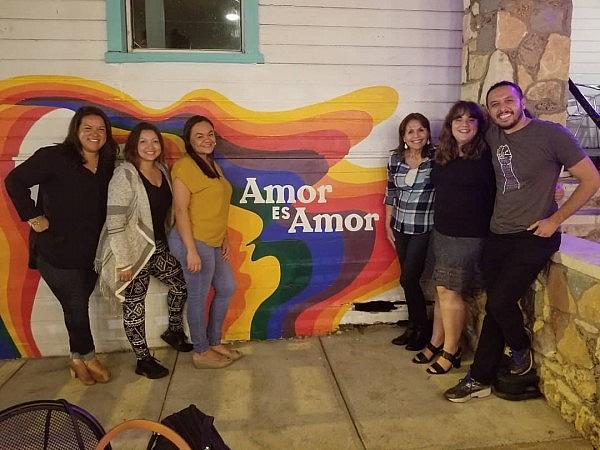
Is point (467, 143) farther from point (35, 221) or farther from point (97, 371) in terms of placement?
point (97, 371)

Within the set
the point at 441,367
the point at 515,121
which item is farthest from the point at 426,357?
the point at 515,121

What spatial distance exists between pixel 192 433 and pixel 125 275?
1.76 metres

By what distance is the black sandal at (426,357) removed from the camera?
12.0ft

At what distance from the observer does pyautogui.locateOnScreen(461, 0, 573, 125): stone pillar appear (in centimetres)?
353

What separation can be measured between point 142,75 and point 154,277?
144cm

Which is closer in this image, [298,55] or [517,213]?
[517,213]

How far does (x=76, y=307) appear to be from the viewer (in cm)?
332

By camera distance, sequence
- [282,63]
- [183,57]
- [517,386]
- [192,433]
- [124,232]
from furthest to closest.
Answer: [282,63] < [183,57] < [124,232] < [517,386] < [192,433]

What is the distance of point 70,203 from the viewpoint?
320 centimetres

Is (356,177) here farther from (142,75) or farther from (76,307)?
(76,307)

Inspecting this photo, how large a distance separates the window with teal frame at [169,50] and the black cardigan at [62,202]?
872 millimetres

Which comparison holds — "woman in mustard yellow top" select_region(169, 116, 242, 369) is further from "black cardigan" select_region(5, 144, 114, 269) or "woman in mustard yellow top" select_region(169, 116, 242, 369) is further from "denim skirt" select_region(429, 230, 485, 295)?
"denim skirt" select_region(429, 230, 485, 295)

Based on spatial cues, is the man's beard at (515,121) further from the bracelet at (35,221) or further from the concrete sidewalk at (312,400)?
the bracelet at (35,221)

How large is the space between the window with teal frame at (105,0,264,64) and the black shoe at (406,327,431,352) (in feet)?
7.56
